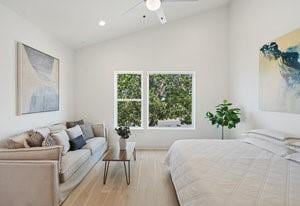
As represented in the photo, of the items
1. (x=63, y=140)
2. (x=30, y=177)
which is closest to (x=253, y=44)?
(x=63, y=140)

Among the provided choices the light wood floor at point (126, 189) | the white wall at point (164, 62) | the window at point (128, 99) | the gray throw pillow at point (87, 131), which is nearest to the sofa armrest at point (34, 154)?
the light wood floor at point (126, 189)

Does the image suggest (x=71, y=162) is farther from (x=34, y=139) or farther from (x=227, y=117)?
(x=227, y=117)

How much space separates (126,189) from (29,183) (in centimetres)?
133

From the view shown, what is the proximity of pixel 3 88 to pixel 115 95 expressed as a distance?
130 inches

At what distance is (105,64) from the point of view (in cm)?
635

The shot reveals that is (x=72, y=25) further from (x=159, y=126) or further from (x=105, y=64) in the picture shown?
(x=159, y=126)

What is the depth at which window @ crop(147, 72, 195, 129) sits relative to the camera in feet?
21.4

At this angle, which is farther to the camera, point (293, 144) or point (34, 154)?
point (293, 144)

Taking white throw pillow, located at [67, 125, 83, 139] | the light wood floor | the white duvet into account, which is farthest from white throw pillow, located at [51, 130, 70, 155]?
the white duvet

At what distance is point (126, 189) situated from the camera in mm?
3543

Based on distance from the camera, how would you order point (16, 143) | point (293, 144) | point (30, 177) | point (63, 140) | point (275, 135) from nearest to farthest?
point (30, 177) < point (293, 144) < point (16, 143) < point (275, 135) < point (63, 140)

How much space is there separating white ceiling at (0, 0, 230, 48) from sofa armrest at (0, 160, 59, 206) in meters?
2.19

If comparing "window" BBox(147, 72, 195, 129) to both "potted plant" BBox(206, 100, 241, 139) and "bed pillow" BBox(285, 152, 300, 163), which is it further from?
"bed pillow" BBox(285, 152, 300, 163)

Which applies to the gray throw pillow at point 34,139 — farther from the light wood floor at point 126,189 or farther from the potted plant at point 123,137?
the potted plant at point 123,137
